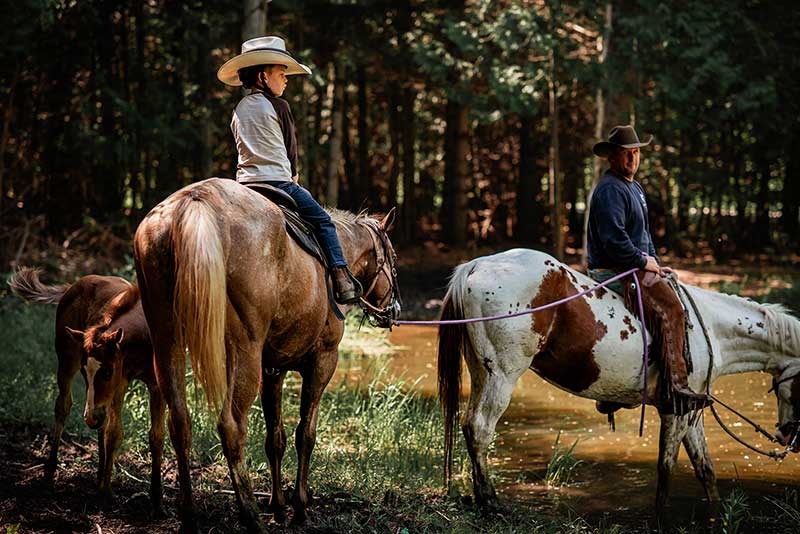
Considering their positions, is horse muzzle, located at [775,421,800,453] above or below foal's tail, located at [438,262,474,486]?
below

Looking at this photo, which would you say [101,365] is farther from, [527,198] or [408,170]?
[408,170]

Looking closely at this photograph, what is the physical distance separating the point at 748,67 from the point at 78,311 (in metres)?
16.9

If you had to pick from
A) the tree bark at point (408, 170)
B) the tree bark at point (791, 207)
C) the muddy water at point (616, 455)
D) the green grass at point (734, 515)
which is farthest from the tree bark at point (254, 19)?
the tree bark at point (791, 207)

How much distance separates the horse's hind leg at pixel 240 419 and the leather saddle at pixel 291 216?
0.80 metres

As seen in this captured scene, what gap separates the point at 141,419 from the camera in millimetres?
7555

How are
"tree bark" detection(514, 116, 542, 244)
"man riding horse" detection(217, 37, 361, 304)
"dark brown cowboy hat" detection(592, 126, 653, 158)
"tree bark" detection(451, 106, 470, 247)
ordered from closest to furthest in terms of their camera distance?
1. "man riding horse" detection(217, 37, 361, 304)
2. "dark brown cowboy hat" detection(592, 126, 653, 158)
3. "tree bark" detection(451, 106, 470, 247)
4. "tree bark" detection(514, 116, 542, 244)

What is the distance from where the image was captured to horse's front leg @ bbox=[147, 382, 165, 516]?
18.1ft

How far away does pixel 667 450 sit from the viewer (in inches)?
256

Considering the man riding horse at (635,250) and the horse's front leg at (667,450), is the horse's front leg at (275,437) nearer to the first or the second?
the man riding horse at (635,250)

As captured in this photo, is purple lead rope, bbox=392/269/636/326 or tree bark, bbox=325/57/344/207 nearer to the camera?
purple lead rope, bbox=392/269/636/326

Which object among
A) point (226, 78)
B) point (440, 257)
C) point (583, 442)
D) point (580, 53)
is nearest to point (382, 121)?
point (440, 257)

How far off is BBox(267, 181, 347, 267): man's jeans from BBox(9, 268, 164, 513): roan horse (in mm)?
1279

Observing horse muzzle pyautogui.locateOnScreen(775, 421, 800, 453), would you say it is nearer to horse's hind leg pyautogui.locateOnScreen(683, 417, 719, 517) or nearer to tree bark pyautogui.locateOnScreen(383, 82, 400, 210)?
horse's hind leg pyautogui.locateOnScreen(683, 417, 719, 517)

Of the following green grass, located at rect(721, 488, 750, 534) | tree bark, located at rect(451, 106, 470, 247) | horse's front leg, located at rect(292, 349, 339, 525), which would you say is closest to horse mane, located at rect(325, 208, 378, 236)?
horse's front leg, located at rect(292, 349, 339, 525)
